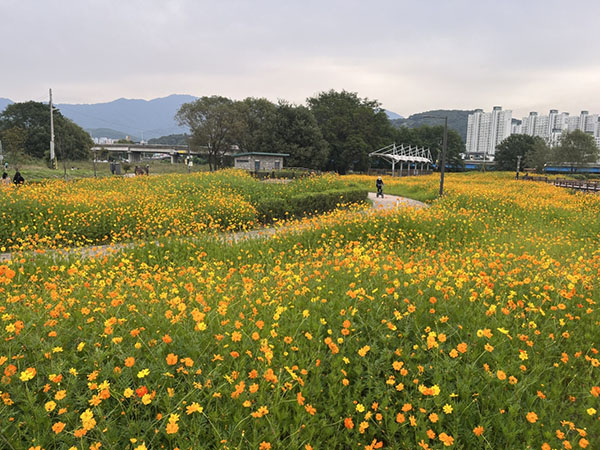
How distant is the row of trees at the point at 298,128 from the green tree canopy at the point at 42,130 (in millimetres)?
21230

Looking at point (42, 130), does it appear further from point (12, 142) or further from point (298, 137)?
point (298, 137)

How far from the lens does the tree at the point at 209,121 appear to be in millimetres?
51906

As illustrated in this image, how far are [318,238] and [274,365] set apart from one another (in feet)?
20.9

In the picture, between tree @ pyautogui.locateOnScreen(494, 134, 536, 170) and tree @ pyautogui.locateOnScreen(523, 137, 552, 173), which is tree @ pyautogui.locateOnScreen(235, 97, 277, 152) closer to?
tree @ pyautogui.locateOnScreen(523, 137, 552, 173)

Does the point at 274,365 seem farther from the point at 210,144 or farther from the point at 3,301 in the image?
the point at 210,144

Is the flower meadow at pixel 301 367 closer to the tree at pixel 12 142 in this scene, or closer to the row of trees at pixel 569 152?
the tree at pixel 12 142

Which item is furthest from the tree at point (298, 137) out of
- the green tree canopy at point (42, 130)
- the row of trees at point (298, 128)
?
the green tree canopy at point (42, 130)

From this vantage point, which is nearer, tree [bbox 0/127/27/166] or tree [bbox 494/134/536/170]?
tree [bbox 0/127/27/166]

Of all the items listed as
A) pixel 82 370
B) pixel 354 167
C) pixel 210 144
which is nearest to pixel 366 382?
pixel 82 370

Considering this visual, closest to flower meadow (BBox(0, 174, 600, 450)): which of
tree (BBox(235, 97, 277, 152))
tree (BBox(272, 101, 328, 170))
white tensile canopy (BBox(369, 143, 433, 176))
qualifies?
white tensile canopy (BBox(369, 143, 433, 176))

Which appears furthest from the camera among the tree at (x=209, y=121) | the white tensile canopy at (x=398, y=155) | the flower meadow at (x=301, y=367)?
the tree at (x=209, y=121)

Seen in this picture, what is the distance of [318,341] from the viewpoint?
3.59m

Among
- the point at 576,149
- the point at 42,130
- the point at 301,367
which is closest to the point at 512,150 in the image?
the point at 576,149

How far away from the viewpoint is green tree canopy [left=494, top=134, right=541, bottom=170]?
83.1 metres
